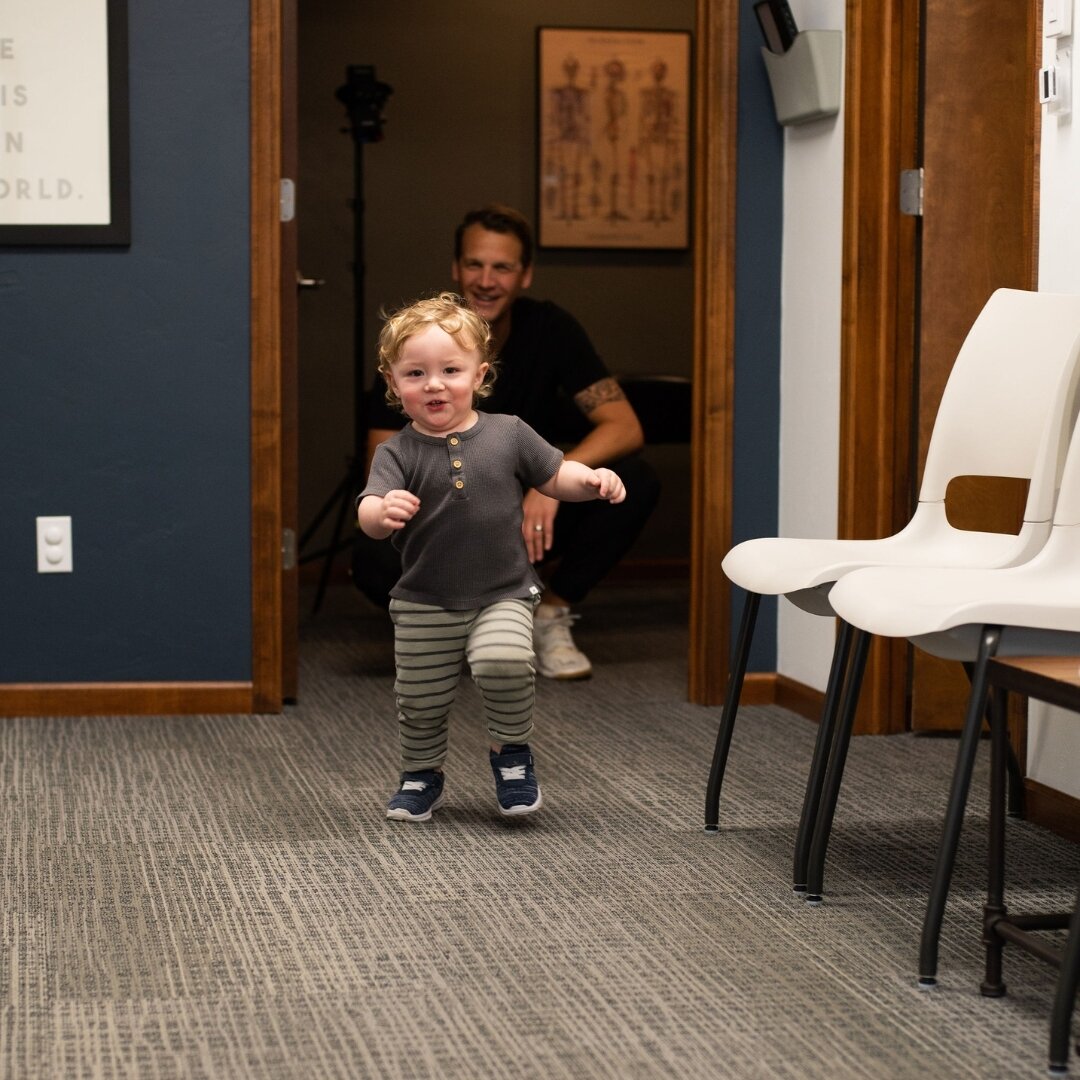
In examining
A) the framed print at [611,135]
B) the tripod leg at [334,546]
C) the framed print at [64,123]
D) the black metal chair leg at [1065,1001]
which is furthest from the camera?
the framed print at [611,135]

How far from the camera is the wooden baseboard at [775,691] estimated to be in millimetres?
3301

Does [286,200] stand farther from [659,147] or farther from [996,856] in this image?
[659,147]

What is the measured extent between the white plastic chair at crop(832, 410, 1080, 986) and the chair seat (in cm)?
19

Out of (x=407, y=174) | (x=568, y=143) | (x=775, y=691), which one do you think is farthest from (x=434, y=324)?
(x=568, y=143)

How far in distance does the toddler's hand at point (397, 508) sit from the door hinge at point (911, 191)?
4.57ft

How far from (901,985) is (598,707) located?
1681mm

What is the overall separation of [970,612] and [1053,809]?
912mm

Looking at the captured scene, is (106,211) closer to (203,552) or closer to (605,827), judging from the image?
(203,552)

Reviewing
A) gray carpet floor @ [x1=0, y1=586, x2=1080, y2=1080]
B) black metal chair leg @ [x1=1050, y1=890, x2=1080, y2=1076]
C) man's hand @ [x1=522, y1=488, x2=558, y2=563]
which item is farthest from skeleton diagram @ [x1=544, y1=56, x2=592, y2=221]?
black metal chair leg @ [x1=1050, y1=890, x2=1080, y2=1076]

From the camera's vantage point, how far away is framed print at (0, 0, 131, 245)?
3.17 metres

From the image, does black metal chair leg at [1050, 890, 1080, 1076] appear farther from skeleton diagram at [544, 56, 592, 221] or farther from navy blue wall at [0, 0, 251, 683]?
skeleton diagram at [544, 56, 592, 221]

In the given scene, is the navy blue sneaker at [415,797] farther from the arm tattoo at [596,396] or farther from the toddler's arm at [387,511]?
the arm tattoo at [596,396]

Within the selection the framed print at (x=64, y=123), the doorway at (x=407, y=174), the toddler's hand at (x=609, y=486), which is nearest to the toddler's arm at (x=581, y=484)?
the toddler's hand at (x=609, y=486)

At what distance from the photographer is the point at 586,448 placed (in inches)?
143
